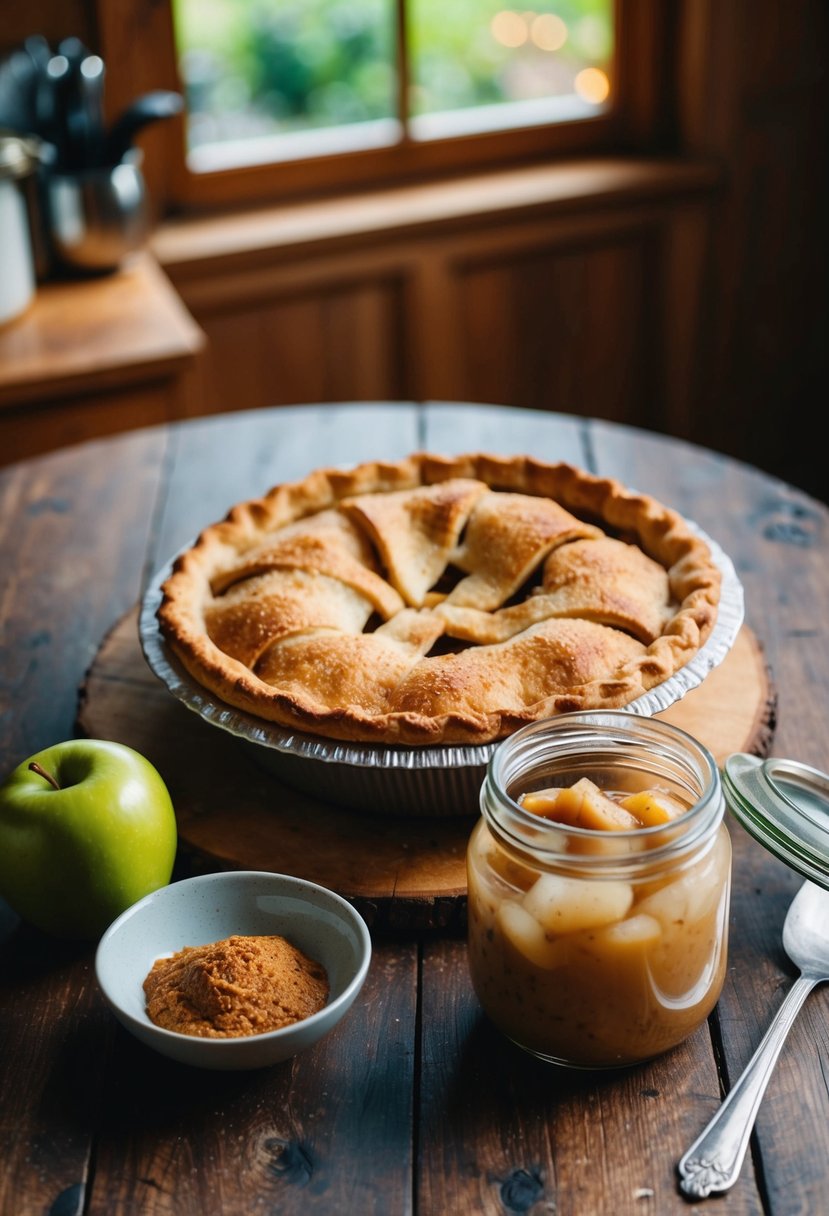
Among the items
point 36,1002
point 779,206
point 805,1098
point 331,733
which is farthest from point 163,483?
point 779,206

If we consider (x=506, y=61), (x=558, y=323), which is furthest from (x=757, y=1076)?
(x=506, y=61)

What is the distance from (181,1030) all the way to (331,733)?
→ 1.03ft

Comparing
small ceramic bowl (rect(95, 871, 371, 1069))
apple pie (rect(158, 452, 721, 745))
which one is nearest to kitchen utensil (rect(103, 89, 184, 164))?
apple pie (rect(158, 452, 721, 745))

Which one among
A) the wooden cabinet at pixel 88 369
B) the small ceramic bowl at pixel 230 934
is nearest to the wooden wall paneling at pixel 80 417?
the wooden cabinet at pixel 88 369

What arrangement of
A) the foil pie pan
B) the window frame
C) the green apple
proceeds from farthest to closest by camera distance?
the window frame, the foil pie pan, the green apple

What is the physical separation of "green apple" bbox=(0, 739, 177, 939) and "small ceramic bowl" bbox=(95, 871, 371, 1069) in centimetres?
5

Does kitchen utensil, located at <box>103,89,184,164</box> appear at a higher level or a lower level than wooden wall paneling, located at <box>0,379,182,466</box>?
higher

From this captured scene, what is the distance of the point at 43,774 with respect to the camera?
3.33 ft

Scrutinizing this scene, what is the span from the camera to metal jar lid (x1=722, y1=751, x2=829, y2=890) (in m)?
1.00

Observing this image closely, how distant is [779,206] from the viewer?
334 cm

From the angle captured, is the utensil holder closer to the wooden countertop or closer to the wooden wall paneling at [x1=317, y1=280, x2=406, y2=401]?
the wooden countertop

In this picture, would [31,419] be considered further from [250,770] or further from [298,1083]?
[298,1083]

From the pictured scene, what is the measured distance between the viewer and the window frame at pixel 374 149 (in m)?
2.71

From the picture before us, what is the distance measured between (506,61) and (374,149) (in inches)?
17.6
